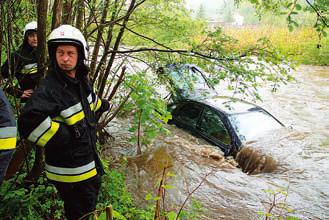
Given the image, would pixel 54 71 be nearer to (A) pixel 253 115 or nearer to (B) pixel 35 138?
(B) pixel 35 138

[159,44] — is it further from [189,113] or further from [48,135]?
[189,113]

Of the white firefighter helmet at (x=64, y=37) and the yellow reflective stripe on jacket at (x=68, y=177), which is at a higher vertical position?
the white firefighter helmet at (x=64, y=37)

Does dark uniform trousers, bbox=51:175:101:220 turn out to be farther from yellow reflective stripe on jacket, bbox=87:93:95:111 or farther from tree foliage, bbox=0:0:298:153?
tree foliage, bbox=0:0:298:153

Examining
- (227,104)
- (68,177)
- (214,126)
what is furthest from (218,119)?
(68,177)

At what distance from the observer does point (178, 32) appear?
494 cm

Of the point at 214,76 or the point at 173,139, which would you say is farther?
the point at 173,139

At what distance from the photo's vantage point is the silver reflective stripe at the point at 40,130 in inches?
85.2

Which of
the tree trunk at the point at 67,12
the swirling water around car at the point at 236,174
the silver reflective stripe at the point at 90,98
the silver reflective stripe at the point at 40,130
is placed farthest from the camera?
the swirling water around car at the point at 236,174

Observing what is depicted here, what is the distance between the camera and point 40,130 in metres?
2.17

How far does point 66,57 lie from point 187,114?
15.2 ft

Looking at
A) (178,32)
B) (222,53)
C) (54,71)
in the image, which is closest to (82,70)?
(54,71)

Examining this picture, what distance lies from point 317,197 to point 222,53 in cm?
259

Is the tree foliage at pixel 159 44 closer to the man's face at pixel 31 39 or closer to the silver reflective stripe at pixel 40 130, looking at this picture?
the man's face at pixel 31 39

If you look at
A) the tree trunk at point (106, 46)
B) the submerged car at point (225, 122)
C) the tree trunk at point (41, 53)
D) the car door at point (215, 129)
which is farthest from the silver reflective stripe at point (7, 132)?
the car door at point (215, 129)
